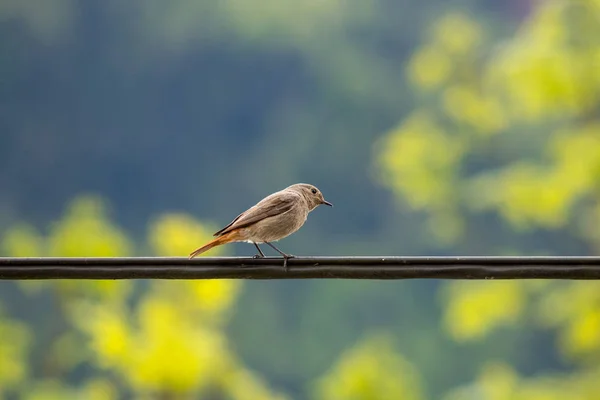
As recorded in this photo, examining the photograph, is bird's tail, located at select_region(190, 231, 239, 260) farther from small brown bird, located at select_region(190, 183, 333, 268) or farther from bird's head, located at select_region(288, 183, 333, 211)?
bird's head, located at select_region(288, 183, 333, 211)

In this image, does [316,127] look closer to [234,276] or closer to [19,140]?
[19,140]

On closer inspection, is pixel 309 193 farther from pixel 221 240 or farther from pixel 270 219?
pixel 221 240

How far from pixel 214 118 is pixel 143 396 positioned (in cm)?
1411

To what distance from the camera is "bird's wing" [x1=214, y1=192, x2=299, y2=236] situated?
15.3 feet

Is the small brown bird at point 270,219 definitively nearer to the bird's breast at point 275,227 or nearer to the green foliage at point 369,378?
the bird's breast at point 275,227

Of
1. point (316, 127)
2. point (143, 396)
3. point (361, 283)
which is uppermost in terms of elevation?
point (316, 127)

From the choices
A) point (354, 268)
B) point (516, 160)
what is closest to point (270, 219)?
point (354, 268)

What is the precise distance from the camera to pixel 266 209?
484cm

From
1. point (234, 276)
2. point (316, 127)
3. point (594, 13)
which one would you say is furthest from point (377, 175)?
point (234, 276)

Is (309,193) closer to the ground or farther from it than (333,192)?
closer to the ground

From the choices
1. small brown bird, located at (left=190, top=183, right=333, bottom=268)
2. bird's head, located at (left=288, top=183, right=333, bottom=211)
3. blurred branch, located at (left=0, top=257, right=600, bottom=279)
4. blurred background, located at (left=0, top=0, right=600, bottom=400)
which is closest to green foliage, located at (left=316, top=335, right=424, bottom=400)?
blurred background, located at (left=0, top=0, right=600, bottom=400)

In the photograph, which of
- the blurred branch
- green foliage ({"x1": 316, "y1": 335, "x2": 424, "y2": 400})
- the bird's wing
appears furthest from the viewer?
green foliage ({"x1": 316, "y1": 335, "x2": 424, "y2": 400})

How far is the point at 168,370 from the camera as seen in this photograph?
12.6 metres

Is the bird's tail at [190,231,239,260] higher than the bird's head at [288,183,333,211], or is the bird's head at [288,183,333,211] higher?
the bird's head at [288,183,333,211]
